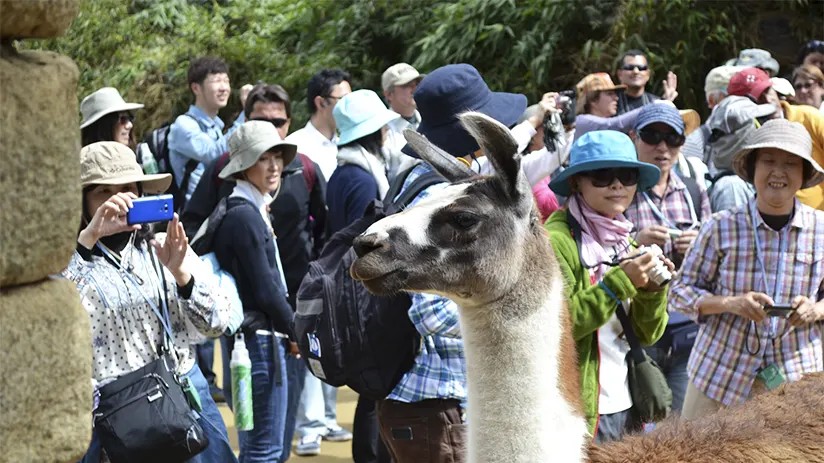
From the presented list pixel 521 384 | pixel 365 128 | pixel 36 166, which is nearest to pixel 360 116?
pixel 365 128

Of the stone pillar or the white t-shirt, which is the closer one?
the stone pillar

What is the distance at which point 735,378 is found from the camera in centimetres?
468

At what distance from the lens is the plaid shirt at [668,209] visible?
556 centimetres

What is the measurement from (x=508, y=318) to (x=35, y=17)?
57.9 inches

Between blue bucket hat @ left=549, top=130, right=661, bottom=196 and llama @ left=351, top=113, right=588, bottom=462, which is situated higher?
blue bucket hat @ left=549, top=130, right=661, bottom=196

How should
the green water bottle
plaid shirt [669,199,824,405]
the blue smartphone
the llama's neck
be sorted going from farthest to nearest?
the green water bottle, plaid shirt [669,199,824,405], the blue smartphone, the llama's neck


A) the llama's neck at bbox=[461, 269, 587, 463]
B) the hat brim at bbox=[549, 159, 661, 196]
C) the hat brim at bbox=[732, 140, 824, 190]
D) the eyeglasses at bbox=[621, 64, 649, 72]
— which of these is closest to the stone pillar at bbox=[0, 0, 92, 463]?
the llama's neck at bbox=[461, 269, 587, 463]

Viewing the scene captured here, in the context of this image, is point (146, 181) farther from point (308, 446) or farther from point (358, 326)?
point (308, 446)

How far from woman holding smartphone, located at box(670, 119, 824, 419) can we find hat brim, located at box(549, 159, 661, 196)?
1.56ft

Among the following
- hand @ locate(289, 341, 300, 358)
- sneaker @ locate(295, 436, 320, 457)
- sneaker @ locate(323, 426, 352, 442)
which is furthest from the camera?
sneaker @ locate(323, 426, 352, 442)

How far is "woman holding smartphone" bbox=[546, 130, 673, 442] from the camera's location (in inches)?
157

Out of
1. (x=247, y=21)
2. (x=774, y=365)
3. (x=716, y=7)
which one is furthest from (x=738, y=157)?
(x=247, y=21)

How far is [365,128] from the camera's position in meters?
6.28

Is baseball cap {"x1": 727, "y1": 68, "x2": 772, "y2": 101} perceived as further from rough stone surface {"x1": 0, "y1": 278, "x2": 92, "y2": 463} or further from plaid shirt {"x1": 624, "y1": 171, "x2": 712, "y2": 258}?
rough stone surface {"x1": 0, "y1": 278, "x2": 92, "y2": 463}
